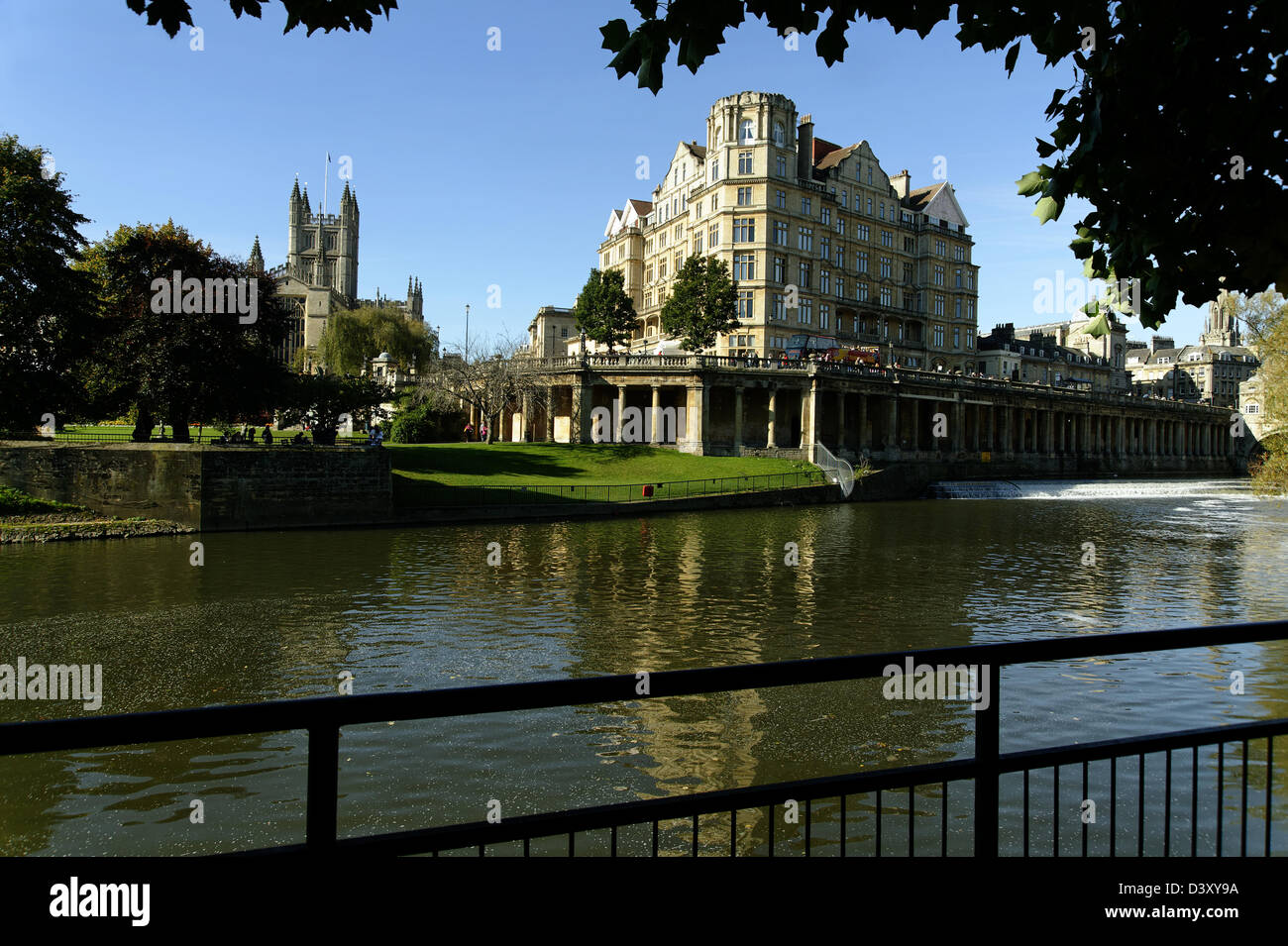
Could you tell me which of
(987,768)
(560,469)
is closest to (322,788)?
(987,768)

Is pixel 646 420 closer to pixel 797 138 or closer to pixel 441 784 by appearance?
pixel 797 138

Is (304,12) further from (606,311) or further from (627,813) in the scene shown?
(606,311)

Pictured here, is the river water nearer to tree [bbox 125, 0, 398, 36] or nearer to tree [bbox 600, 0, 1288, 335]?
tree [bbox 600, 0, 1288, 335]

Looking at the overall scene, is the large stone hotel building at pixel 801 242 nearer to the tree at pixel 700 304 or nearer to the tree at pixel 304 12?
the tree at pixel 700 304

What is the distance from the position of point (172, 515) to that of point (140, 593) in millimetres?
13448

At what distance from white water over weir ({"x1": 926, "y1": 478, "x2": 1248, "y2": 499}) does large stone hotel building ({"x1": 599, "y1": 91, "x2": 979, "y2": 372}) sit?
839 inches

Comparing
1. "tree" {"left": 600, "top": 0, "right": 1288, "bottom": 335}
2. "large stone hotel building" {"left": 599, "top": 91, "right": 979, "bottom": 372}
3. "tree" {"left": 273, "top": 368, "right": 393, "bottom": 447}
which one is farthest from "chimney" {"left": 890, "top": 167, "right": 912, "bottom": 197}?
"tree" {"left": 600, "top": 0, "right": 1288, "bottom": 335}

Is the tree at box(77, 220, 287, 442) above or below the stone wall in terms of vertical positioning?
above

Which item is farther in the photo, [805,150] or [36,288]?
[805,150]

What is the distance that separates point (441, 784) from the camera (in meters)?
9.06

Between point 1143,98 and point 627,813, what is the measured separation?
5642 millimetres

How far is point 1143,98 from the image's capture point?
5.62m

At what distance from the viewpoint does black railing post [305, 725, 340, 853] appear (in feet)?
9.23
